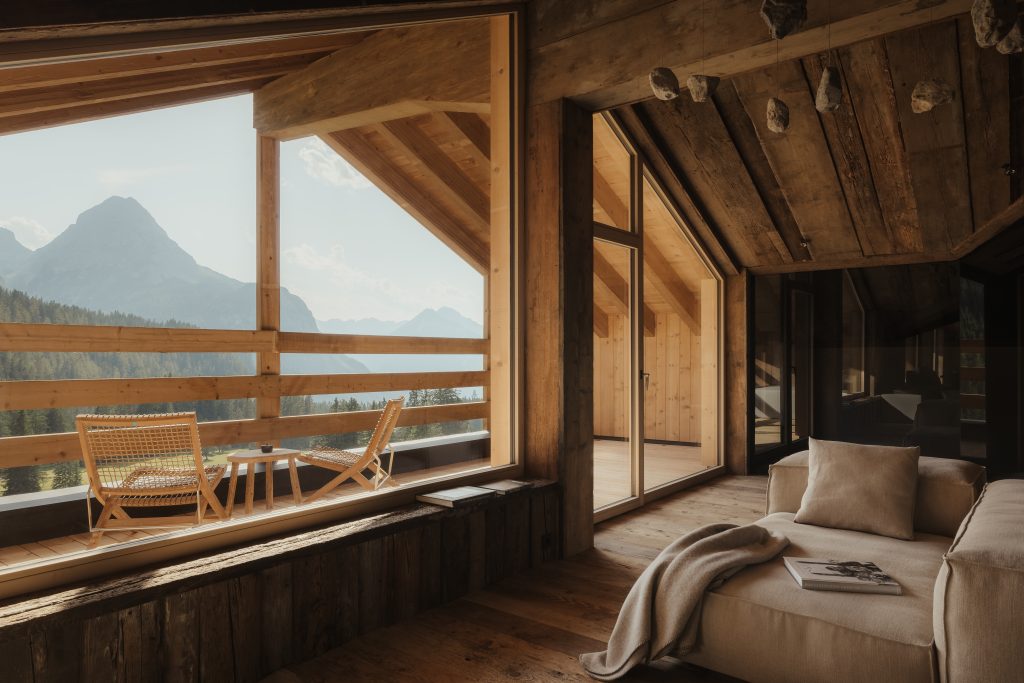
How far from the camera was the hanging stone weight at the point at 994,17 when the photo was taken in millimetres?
2043

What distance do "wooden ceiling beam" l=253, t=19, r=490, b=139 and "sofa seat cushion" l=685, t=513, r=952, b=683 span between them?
3.04 metres

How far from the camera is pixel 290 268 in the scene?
424 cm

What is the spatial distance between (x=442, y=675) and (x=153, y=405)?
1580 millimetres

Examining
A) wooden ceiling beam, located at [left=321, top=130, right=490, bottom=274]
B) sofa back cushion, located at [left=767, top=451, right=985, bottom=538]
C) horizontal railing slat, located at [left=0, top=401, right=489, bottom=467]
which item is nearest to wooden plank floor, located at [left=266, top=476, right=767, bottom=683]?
horizontal railing slat, located at [left=0, top=401, right=489, bottom=467]

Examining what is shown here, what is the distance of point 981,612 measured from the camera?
5.61 ft

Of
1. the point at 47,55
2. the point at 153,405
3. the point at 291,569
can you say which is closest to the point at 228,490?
the point at 153,405

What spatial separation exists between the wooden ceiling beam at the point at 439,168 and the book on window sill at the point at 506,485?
1.46 m

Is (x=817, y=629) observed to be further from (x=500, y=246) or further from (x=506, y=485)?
(x=500, y=246)

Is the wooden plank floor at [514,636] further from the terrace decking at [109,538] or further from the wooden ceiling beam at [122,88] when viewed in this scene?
the wooden ceiling beam at [122,88]

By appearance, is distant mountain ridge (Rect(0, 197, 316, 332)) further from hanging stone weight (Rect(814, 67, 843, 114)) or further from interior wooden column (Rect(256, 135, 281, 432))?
hanging stone weight (Rect(814, 67, 843, 114))

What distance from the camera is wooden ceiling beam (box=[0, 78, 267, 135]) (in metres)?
1.95

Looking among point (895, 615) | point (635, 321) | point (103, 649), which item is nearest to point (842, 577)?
point (895, 615)

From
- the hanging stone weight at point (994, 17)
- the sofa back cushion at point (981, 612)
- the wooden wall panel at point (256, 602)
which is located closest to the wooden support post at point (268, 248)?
the wooden wall panel at point (256, 602)

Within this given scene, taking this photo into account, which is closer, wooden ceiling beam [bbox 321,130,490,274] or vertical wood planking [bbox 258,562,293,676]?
vertical wood planking [bbox 258,562,293,676]
